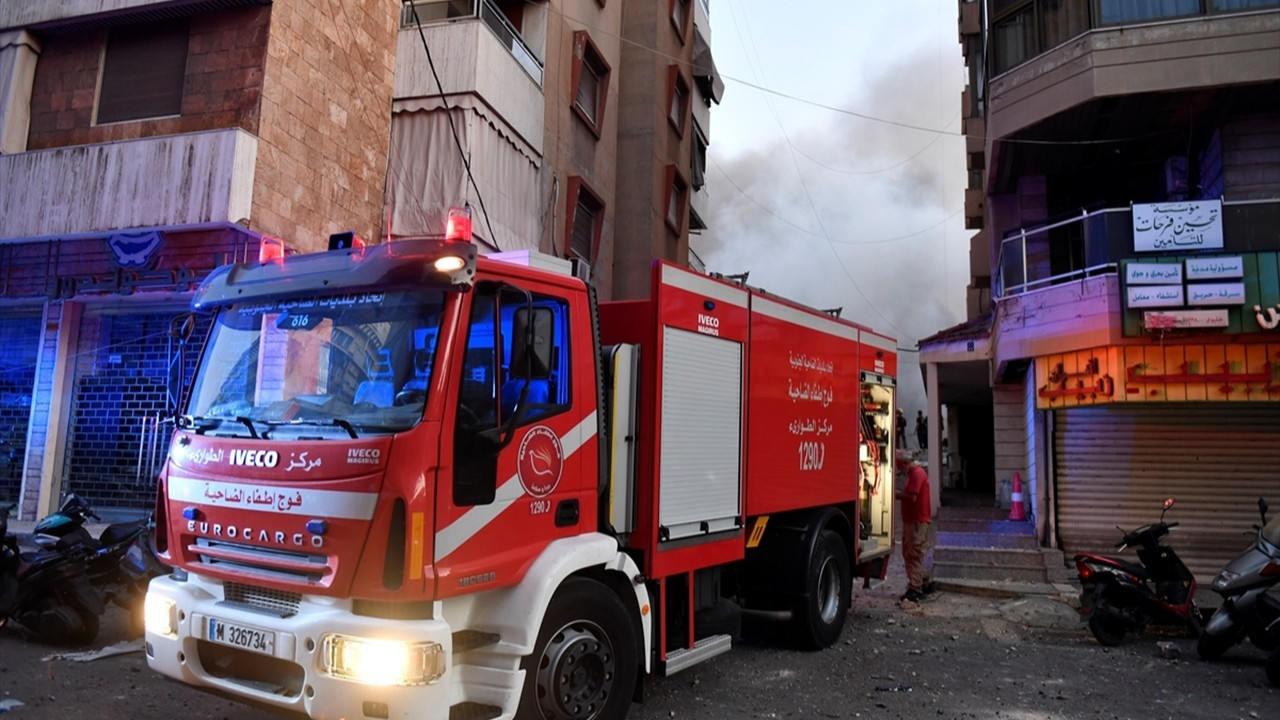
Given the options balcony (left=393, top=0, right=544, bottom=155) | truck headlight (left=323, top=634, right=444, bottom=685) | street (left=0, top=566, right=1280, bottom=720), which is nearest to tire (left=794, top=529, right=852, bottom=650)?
street (left=0, top=566, right=1280, bottom=720)

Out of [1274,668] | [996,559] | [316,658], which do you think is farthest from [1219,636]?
[316,658]

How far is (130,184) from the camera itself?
10164mm

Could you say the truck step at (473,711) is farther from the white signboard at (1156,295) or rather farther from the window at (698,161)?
the window at (698,161)

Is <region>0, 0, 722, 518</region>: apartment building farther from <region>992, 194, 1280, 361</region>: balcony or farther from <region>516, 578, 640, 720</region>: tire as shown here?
<region>516, 578, 640, 720</region>: tire

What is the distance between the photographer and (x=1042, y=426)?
1225 cm

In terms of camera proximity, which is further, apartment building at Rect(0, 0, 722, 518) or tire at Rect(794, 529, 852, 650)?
apartment building at Rect(0, 0, 722, 518)

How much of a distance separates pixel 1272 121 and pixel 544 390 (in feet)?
42.6

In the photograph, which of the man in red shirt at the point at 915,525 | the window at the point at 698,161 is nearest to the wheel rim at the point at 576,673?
the man in red shirt at the point at 915,525

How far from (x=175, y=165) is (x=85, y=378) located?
3.79 m

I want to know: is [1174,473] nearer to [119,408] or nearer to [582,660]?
[582,660]

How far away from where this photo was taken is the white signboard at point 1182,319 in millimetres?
9922

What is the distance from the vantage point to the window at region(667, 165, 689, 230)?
20234 millimetres

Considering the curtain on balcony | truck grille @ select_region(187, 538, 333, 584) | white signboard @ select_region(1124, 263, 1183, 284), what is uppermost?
the curtain on balcony

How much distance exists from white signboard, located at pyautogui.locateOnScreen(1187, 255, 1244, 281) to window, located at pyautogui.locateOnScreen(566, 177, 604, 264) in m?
9.51
